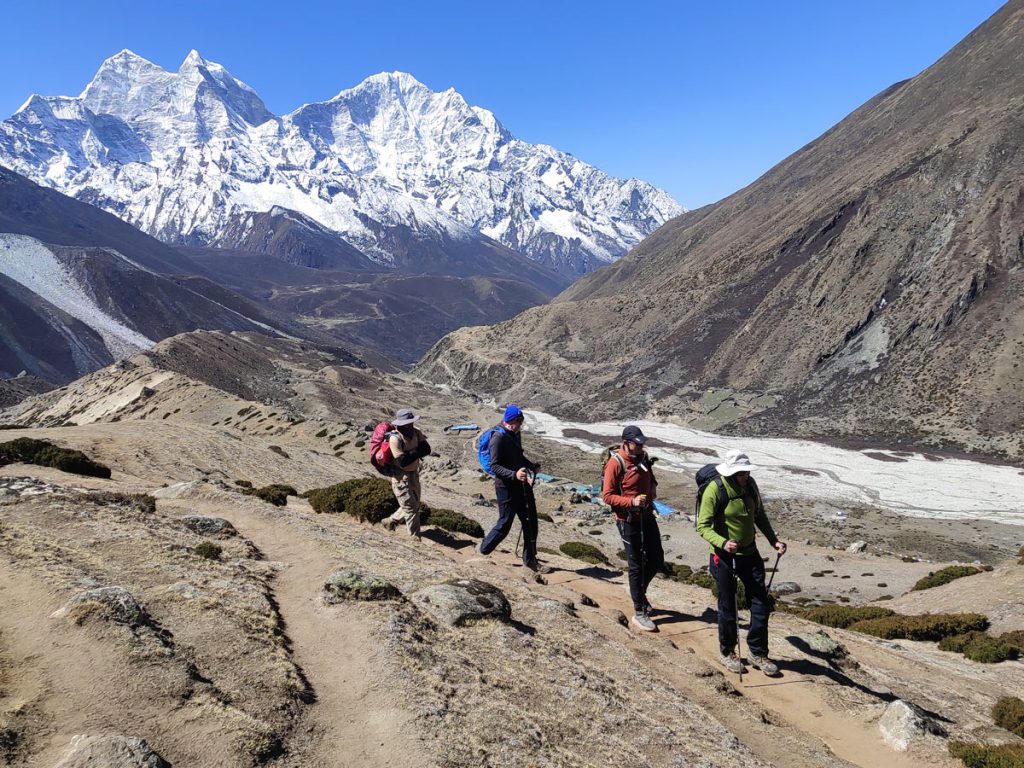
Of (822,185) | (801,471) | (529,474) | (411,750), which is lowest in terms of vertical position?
(801,471)

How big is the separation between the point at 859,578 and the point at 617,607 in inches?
1018

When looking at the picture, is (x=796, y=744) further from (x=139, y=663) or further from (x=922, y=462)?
(x=922, y=462)

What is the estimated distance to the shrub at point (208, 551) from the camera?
1040 cm

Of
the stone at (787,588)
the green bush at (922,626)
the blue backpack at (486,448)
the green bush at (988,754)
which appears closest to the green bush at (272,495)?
the blue backpack at (486,448)

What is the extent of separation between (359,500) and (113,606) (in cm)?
1041

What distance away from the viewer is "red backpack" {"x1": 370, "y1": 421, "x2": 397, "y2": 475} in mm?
12664

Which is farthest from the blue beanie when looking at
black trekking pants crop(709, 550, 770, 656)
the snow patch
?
the snow patch

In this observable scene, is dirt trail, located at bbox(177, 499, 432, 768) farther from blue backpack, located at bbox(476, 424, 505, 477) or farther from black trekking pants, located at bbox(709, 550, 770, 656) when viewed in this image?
black trekking pants, located at bbox(709, 550, 770, 656)

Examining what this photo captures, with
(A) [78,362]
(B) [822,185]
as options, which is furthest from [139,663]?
(A) [78,362]

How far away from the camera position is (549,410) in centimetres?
12069

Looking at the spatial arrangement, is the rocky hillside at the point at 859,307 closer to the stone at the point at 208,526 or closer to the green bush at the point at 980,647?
the green bush at the point at 980,647

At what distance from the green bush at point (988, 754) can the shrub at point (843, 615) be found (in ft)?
29.4

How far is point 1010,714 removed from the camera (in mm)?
9414

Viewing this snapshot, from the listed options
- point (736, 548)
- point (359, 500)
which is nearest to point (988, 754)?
point (736, 548)
